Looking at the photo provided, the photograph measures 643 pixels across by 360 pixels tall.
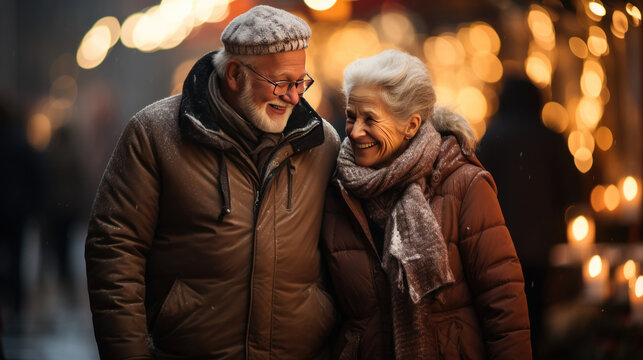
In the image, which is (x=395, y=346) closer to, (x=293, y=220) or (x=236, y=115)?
(x=293, y=220)

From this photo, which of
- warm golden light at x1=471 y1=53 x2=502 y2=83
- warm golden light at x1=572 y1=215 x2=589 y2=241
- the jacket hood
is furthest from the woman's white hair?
warm golden light at x1=471 y1=53 x2=502 y2=83

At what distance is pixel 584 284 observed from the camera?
15.3 feet

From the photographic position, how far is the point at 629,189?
230 inches

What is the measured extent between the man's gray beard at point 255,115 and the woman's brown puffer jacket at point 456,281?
34cm

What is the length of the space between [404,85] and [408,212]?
0.47 meters

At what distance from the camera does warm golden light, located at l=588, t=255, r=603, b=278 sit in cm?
426

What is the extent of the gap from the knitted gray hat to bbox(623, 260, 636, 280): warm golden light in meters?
2.81

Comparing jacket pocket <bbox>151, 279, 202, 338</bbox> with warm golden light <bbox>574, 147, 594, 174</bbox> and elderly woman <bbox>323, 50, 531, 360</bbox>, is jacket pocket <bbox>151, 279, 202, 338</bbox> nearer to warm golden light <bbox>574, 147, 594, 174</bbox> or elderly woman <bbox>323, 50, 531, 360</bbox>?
elderly woman <bbox>323, 50, 531, 360</bbox>

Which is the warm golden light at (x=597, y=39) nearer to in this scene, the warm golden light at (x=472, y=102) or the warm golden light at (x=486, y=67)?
the warm golden light at (x=472, y=102)

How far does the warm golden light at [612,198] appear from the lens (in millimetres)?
5934

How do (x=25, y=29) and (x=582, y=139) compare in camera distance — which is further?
(x=25, y=29)

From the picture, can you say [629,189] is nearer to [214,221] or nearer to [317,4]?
[317,4]

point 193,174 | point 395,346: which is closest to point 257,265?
point 193,174

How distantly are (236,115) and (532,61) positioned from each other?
4.74m
